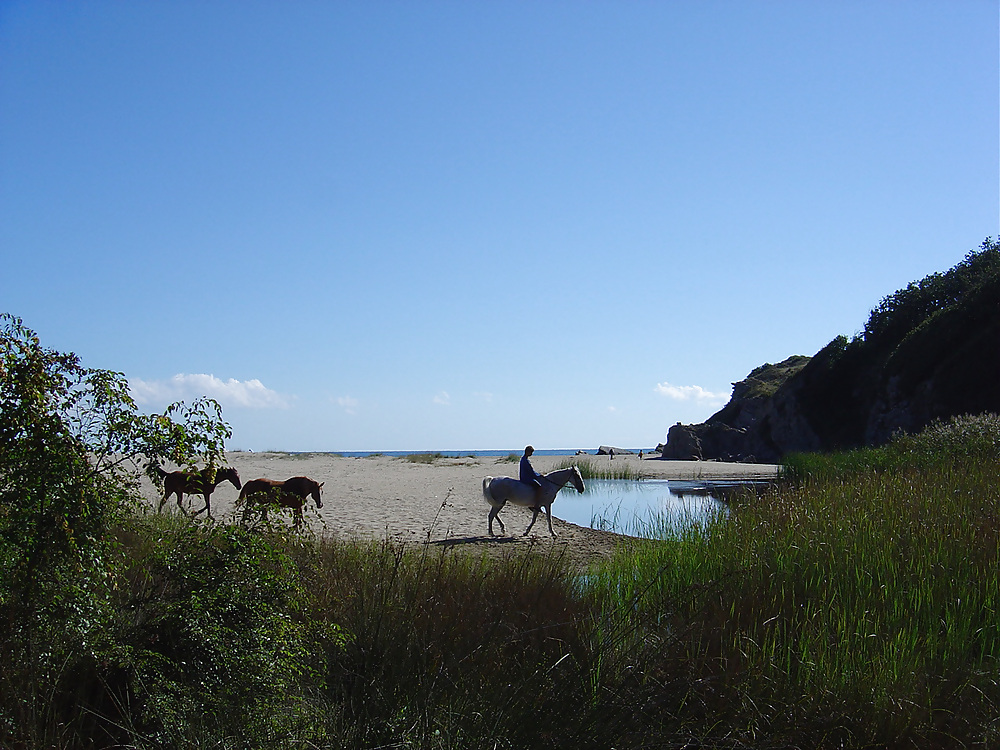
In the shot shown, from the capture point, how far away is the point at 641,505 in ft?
80.2

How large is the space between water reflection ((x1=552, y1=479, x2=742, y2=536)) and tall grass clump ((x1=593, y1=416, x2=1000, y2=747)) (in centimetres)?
279

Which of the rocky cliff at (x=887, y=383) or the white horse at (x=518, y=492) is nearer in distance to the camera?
the white horse at (x=518, y=492)

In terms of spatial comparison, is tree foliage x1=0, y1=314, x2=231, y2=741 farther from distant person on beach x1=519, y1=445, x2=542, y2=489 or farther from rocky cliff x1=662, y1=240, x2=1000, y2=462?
rocky cliff x1=662, y1=240, x2=1000, y2=462

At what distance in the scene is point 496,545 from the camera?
46.0ft

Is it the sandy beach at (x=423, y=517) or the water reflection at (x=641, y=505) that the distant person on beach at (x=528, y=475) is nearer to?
the sandy beach at (x=423, y=517)

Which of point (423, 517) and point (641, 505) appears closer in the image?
point (423, 517)

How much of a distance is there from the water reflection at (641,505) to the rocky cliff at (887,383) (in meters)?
16.2

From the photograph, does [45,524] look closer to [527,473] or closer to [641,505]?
[527,473]

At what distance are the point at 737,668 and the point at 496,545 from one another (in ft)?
30.1

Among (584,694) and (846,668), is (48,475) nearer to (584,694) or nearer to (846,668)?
(584,694)

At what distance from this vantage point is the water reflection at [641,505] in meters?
14.1

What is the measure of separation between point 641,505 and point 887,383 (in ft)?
114

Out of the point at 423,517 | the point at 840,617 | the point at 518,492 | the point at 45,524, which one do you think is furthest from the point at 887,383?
the point at 45,524

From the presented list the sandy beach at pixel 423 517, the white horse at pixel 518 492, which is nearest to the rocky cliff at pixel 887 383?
the sandy beach at pixel 423 517
